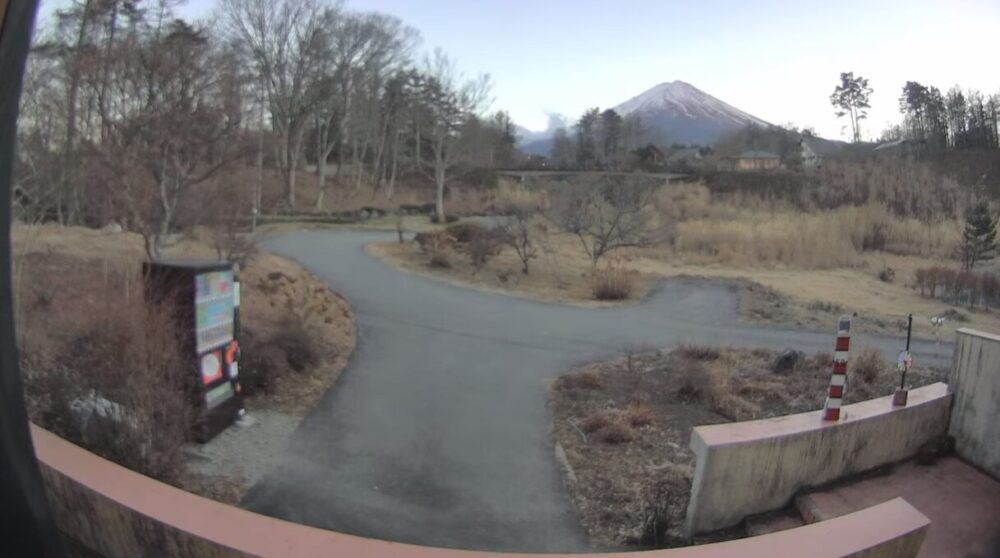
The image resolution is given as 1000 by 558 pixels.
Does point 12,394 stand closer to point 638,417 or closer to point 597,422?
point 597,422

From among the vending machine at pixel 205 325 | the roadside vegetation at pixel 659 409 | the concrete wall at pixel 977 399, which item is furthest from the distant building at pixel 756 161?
the vending machine at pixel 205 325

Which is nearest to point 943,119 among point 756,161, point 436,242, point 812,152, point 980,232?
point 980,232

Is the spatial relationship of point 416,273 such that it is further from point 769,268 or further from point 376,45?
point 769,268

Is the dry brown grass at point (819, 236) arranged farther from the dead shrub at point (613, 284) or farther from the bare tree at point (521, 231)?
the bare tree at point (521, 231)

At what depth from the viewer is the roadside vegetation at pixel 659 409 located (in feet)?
14.7

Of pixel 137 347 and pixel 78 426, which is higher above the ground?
pixel 137 347

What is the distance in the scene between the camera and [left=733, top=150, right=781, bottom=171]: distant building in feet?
34.6

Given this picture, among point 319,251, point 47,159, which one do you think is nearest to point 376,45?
point 47,159

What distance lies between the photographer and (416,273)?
51.4 ft

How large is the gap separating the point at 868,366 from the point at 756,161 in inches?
239

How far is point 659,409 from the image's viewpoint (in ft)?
22.0

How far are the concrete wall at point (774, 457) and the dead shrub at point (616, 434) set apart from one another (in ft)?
6.23

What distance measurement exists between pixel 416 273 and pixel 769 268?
27.5ft

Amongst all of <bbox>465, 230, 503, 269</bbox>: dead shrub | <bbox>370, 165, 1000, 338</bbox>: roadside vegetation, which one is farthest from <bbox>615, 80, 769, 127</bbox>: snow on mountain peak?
<bbox>465, 230, 503, 269</bbox>: dead shrub
